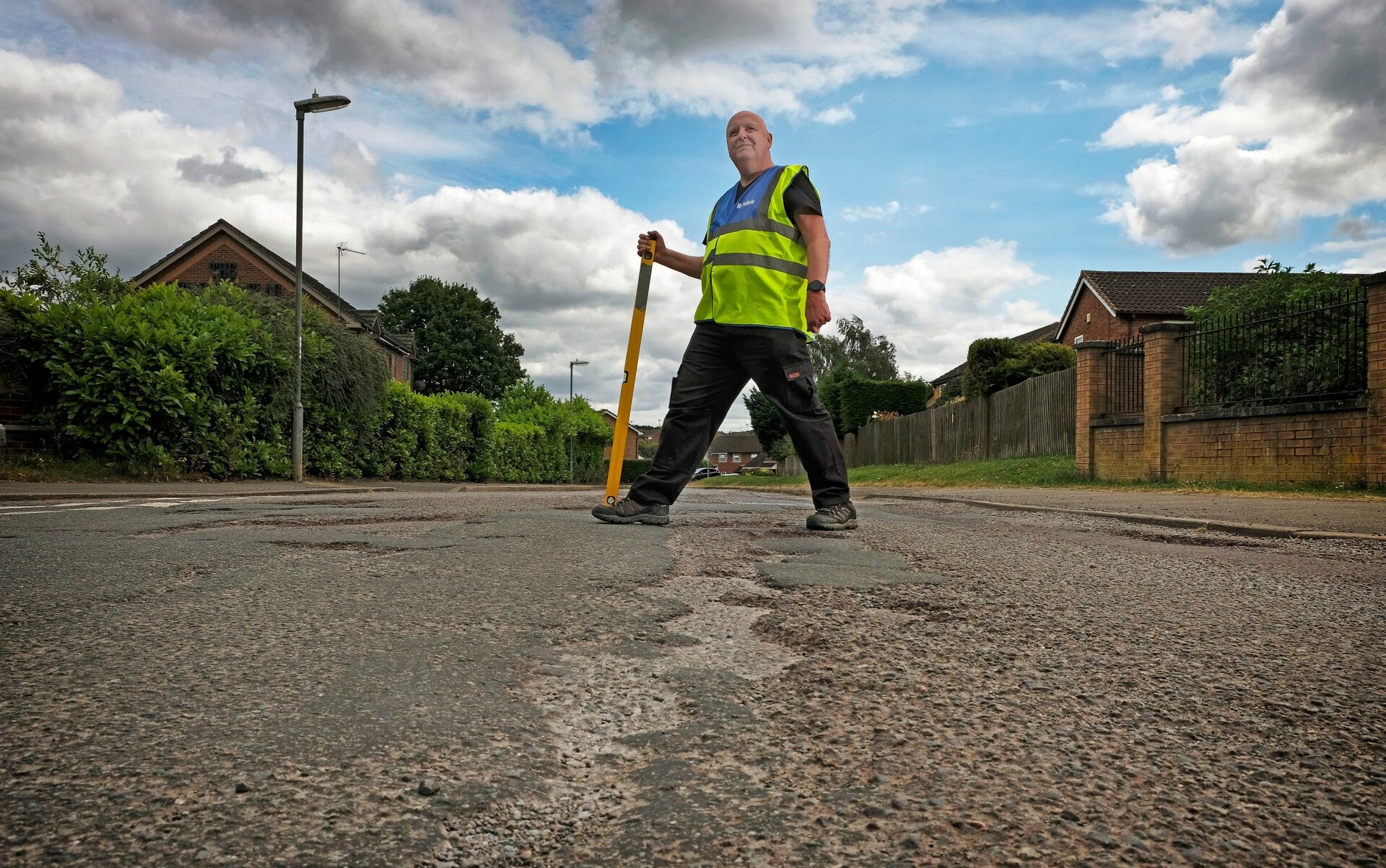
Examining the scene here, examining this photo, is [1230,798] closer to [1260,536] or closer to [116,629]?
[116,629]

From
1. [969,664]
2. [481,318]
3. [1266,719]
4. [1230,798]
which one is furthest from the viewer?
[481,318]

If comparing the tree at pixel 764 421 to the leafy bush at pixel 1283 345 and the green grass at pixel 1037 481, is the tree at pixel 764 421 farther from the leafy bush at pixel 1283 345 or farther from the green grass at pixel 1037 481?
the leafy bush at pixel 1283 345

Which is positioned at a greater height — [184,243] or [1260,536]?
[184,243]

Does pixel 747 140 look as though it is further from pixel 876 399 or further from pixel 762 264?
pixel 876 399

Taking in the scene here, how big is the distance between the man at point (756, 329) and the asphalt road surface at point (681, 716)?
6.35 feet

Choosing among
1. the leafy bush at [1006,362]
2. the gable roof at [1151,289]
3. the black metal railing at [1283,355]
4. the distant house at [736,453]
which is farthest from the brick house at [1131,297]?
the distant house at [736,453]

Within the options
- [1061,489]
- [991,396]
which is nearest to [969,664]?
[1061,489]

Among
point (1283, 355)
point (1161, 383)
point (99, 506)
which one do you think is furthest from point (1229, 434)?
point (99, 506)

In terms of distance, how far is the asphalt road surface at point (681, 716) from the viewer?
4.00 ft

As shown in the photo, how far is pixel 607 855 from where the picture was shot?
1165 millimetres

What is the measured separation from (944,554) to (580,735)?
9.96ft

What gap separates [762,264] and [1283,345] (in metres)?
9.59

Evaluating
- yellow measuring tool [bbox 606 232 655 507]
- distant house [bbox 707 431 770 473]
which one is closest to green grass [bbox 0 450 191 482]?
yellow measuring tool [bbox 606 232 655 507]

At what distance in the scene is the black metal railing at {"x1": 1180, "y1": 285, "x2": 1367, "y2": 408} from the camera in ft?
35.3
